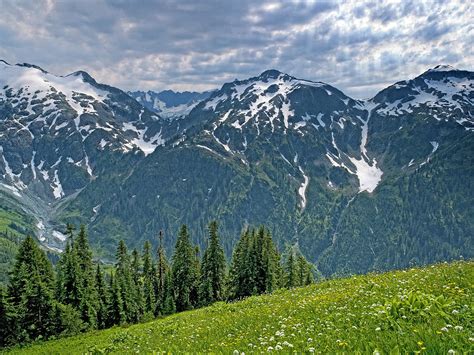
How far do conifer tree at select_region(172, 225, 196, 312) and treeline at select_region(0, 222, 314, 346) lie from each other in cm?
8

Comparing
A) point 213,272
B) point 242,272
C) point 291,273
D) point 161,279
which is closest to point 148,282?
point 161,279

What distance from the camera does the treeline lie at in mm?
49531

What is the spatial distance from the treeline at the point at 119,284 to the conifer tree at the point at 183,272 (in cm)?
8

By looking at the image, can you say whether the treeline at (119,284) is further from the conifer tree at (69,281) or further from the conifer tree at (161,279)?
the conifer tree at (161,279)

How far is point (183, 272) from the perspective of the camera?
291ft

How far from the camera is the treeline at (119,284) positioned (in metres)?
49.5

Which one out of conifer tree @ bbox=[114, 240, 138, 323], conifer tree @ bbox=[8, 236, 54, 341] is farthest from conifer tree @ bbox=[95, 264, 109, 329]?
conifer tree @ bbox=[8, 236, 54, 341]

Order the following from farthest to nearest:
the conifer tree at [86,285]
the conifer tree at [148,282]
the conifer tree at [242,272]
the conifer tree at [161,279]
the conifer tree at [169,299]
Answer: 1. the conifer tree at [161,279]
2. the conifer tree at [148,282]
3. the conifer tree at [169,299]
4. the conifer tree at [242,272]
5. the conifer tree at [86,285]

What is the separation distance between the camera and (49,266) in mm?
60969

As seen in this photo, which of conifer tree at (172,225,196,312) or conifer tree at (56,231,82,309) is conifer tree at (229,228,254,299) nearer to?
conifer tree at (172,225,196,312)

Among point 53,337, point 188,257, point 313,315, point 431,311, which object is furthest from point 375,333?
point 188,257

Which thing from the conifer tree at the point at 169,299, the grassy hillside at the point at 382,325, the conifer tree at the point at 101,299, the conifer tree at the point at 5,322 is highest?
the grassy hillside at the point at 382,325

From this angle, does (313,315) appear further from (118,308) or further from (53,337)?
(118,308)

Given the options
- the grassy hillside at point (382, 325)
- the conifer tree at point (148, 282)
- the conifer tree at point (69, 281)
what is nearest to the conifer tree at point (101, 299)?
the conifer tree at point (69, 281)
